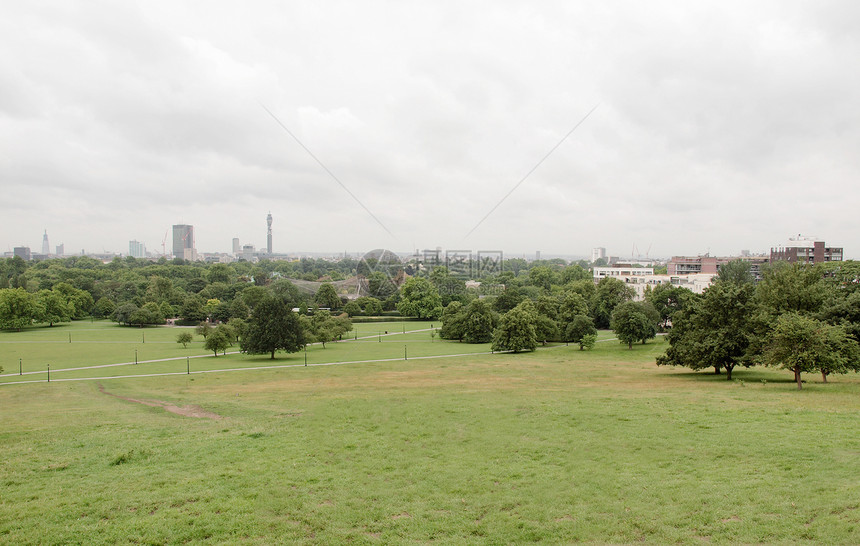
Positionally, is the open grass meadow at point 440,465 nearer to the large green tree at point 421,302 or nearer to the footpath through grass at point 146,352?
the footpath through grass at point 146,352

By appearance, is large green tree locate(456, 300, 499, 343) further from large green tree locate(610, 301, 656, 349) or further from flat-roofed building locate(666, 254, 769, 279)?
flat-roofed building locate(666, 254, 769, 279)

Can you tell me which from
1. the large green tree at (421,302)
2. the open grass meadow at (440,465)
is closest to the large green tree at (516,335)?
the open grass meadow at (440,465)

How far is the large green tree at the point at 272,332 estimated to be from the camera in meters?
47.7

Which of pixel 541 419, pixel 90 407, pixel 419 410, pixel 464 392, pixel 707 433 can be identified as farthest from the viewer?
pixel 464 392

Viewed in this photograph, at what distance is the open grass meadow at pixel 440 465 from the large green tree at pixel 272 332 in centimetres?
1814

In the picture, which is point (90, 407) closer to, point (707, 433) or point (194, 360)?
point (194, 360)

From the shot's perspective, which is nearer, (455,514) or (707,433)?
(455,514)

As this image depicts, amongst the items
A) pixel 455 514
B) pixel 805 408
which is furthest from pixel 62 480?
pixel 805 408

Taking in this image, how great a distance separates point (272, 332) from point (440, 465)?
37603mm

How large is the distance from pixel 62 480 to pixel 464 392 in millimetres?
18958

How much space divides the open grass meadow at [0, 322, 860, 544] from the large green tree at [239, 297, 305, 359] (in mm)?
18137

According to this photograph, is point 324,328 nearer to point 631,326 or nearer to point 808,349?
point 631,326

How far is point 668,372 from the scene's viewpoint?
35531 millimetres

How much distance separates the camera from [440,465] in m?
13.7
